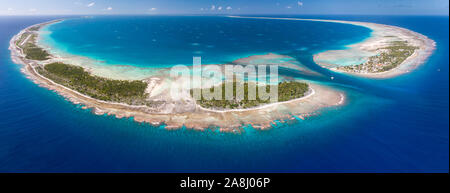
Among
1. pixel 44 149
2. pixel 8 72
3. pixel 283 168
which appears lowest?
pixel 283 168

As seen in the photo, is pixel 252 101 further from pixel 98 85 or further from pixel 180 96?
pixel 98 85

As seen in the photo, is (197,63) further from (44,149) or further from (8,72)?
(8,72)

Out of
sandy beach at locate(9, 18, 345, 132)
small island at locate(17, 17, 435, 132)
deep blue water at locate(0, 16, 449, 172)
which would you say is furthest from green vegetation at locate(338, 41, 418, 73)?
sandy beach at locate(9, 18, 345, 132)

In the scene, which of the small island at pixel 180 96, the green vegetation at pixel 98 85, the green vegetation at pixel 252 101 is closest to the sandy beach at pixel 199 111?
the small island at pixel 180 96

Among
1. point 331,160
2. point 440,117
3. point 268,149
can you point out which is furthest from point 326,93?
point 268,149

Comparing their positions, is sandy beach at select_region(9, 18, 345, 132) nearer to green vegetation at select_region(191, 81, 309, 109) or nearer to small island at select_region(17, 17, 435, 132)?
small island at select_region(17, 17, 435, 132)

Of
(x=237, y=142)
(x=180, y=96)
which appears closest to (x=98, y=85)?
(x=180, y=96)
